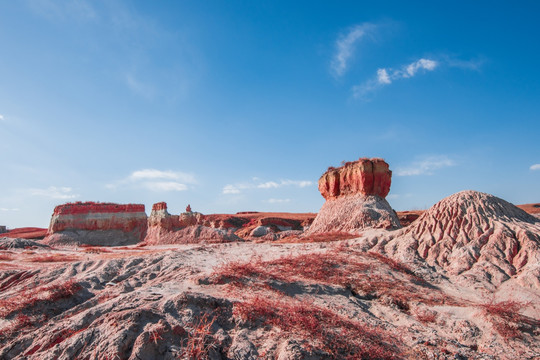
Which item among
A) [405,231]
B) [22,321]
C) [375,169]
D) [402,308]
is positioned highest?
[375,169]

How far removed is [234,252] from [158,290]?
260 inches

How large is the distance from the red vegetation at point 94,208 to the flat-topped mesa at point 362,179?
2461 cm

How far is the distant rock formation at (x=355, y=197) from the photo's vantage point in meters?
22.1

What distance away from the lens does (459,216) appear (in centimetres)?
1309

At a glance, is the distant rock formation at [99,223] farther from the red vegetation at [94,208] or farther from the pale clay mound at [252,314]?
the pale clay mound at [252,314]

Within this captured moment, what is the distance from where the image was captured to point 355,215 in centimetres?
2228

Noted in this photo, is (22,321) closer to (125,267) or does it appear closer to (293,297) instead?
(125,267)

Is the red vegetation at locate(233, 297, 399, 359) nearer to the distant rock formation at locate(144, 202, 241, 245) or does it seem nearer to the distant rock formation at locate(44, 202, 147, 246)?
the distant rock formation at locate(144, 202, 241, 245)

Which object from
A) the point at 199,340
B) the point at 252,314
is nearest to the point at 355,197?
the point at 252,314

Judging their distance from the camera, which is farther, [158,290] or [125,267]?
[125,267]

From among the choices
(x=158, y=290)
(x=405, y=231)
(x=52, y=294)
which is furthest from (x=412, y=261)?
(x=52, y=294)

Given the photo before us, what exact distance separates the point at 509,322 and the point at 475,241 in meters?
5.21

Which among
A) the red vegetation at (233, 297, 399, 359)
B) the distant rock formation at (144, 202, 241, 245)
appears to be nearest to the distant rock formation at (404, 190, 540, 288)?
the red vegetation at (233, 297, 399, 359)

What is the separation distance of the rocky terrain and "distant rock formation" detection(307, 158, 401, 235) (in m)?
7.92
